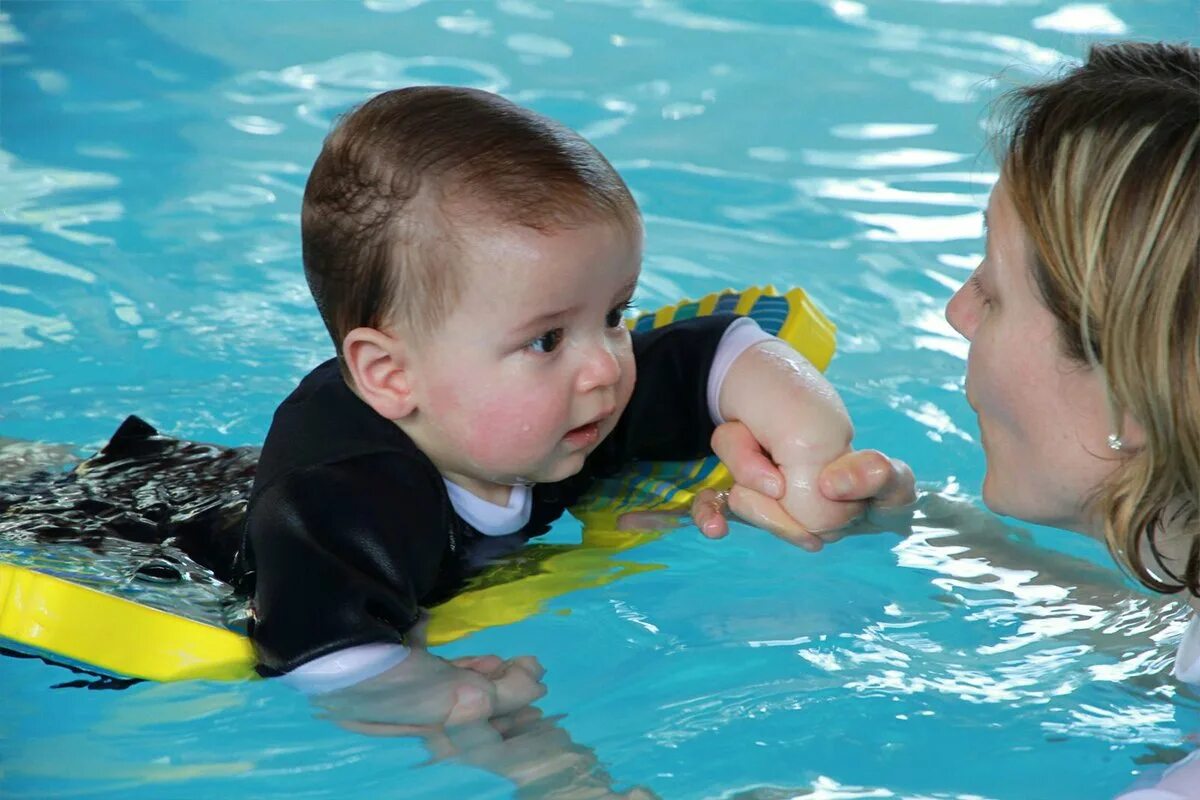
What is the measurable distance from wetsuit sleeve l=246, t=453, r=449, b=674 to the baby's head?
5.0 inches

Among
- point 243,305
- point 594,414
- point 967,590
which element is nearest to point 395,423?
point 594,414

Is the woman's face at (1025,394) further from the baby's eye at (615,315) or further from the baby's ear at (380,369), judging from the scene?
the baby's ear at (380,369)

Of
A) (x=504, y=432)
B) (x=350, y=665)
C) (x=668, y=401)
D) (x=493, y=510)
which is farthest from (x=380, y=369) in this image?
(x=668, y=401)

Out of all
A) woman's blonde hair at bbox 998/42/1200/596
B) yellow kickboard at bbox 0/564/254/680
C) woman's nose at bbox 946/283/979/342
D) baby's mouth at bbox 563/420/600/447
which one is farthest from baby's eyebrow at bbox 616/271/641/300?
yellow kickboard at bbox 0/564/254/680

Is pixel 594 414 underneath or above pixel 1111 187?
underneath

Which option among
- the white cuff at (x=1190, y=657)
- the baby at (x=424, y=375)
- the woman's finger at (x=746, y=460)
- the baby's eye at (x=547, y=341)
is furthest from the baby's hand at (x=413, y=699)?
the white cuff at (x=1190, y=657)

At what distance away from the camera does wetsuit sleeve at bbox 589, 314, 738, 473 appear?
8.34 ft

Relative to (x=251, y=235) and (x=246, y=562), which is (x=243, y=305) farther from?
(x=246, y=562)

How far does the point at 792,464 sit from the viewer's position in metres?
2.36

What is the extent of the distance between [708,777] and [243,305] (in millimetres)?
2116

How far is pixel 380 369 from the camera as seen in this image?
2.18m

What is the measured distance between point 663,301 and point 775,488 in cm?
145

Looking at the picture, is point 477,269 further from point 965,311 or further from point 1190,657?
point 1190,657

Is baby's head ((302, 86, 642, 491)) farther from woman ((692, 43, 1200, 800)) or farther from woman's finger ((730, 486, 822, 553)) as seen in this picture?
woman ((692, 43, 1200, 800))
